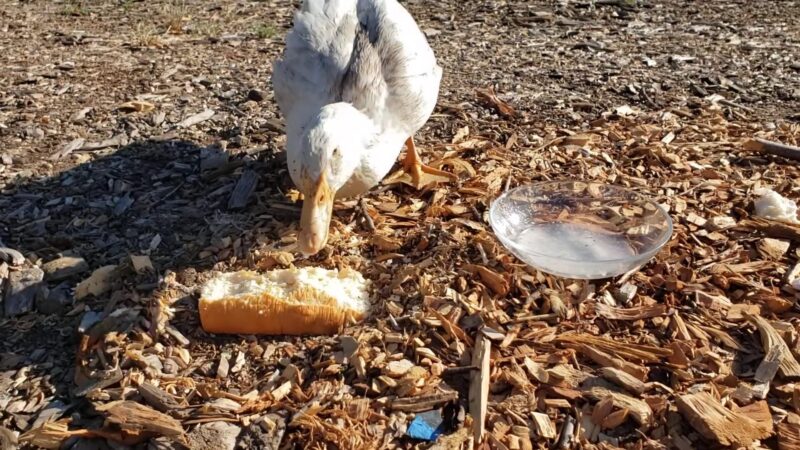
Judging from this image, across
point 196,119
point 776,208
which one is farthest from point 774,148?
point 196,119

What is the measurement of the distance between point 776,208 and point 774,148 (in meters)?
0.83

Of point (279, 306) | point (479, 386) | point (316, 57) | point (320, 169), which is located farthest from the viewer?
point (316, 57)

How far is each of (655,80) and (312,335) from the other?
145 inches

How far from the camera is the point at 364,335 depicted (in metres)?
2.99

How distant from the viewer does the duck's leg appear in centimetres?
414

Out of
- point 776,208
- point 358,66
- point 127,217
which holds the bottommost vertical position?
point 127,217

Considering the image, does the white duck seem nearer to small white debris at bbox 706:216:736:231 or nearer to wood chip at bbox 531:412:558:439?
wood chip at bbox 531:412:558:439

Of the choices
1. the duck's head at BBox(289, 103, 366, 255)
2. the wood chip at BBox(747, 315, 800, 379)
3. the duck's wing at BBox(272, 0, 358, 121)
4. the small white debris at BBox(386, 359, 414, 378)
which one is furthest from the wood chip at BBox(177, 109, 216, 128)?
the wood chip at BBox(747, 315, 800, 379)

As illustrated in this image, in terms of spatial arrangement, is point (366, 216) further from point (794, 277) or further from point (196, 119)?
point (794, 277)

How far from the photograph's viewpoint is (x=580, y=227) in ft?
11.9

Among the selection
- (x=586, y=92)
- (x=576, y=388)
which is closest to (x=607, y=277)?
(x=576, y=388)

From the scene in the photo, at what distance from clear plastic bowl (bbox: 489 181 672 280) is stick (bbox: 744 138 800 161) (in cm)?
119

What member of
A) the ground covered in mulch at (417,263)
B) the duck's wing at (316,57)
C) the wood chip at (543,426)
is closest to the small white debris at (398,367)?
the ground covered in mulch at (417,263)

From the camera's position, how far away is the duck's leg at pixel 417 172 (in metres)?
4.14
